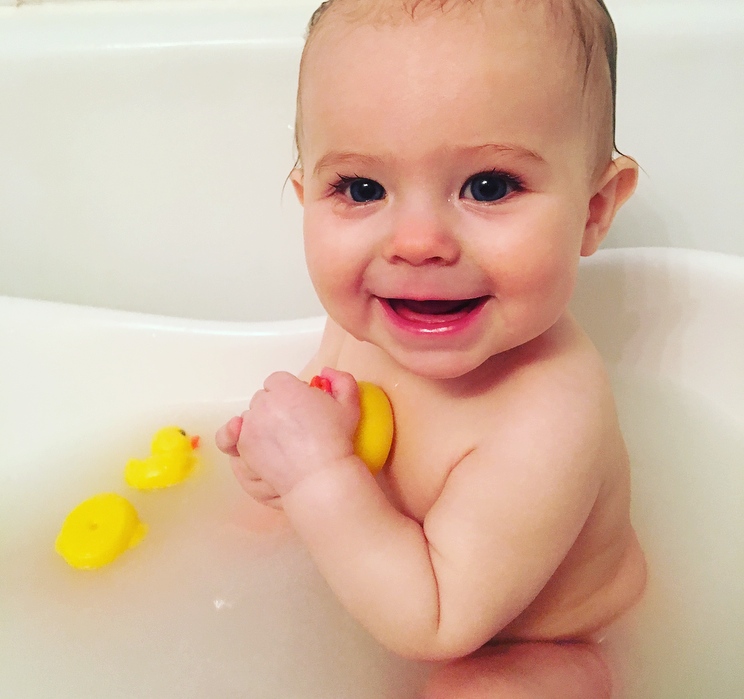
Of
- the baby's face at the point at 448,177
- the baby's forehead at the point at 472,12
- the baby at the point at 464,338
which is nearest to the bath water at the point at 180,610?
the baby at the point at 464,338

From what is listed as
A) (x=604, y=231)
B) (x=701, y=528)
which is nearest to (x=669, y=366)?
(x=701, y=528)

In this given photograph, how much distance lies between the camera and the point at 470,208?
0.52 meters

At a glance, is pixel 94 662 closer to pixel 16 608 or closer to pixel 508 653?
pixel 16 608

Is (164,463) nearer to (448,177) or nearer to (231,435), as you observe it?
(231,435)

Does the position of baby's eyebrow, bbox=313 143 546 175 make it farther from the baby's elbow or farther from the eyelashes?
the baby's elbow

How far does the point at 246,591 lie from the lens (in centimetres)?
84

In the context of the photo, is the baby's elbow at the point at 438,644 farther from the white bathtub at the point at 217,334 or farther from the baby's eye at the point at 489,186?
the baby's eye at the point at 489,186

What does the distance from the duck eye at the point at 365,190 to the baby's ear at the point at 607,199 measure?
193 mm

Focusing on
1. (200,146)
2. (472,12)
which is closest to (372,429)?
(472,12)

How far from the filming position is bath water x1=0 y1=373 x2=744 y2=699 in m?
0.75

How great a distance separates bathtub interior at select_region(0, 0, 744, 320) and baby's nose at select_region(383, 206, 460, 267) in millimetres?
619

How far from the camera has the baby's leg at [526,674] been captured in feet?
2.07

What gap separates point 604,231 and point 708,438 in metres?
0.43

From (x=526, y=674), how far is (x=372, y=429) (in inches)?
10.6
